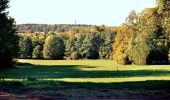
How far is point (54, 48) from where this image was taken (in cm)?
16012

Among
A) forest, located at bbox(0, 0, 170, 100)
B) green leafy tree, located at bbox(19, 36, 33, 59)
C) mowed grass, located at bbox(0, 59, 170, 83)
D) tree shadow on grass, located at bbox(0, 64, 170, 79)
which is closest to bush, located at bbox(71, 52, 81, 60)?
forest, located at bbox(0, 0, 170, 100)

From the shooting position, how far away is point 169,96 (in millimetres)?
22953

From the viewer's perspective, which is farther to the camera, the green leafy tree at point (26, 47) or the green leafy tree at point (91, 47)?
the green leafy tree at point (91, 47)

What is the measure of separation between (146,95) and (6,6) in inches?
1923

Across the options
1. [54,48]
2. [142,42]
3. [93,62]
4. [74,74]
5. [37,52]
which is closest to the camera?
[74,74]

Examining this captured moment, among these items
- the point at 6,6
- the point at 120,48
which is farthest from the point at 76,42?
the point at 6,6

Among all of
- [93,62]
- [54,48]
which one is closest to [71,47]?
[54,48]

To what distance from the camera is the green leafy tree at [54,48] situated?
159 m

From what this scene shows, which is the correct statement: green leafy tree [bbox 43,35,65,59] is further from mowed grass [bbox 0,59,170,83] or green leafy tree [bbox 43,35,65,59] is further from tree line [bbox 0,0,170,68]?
mowed grass [bbox 0,59,170,83]

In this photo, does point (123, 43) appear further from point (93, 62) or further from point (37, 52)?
point (37, 52)

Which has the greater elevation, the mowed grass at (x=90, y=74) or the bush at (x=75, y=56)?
the mowed grass at (x=90, y=74)

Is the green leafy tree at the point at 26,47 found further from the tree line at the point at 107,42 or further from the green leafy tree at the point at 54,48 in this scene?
the green leafy tree at the point at 54,48

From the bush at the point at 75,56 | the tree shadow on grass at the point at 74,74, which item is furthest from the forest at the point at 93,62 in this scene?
the bush at the point at 75,56

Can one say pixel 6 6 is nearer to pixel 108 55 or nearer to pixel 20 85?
pixel 20 85
